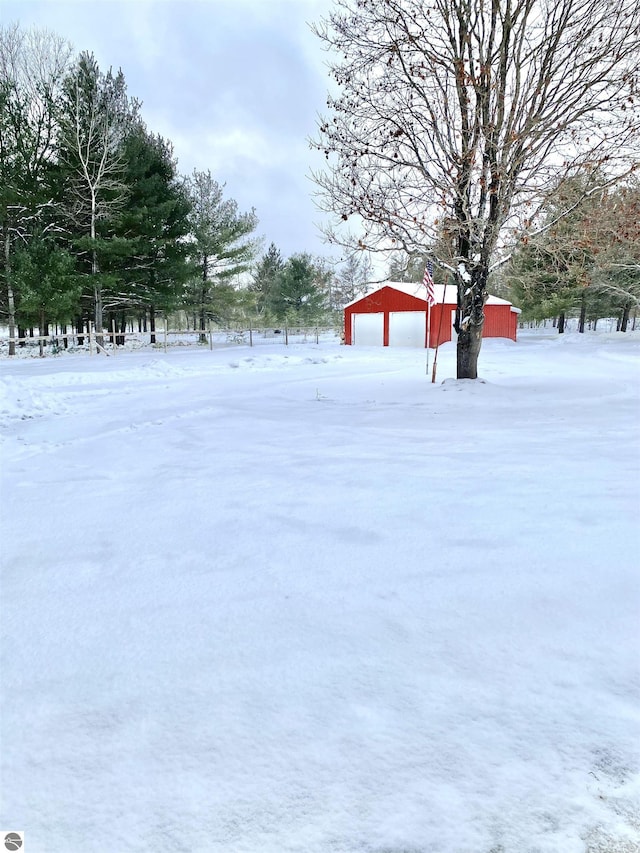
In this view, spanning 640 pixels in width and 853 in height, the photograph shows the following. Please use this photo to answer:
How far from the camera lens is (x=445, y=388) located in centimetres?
888

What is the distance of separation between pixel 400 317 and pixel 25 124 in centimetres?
1927

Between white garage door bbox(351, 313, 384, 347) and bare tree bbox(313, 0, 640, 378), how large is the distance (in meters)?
18.3

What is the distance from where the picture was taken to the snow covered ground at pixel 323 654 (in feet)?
4.00

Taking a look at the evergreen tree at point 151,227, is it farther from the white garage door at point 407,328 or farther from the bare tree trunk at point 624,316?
the bare tree trunk at point 624,316

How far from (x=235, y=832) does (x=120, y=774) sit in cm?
38

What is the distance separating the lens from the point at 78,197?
69.1 ft

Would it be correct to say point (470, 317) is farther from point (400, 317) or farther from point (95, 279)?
point (400, 317)

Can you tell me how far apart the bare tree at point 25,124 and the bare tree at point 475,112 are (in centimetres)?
1665

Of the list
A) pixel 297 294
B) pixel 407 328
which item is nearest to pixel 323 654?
pixel 407 328

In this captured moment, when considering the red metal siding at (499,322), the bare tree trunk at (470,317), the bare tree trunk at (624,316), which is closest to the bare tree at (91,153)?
the bare tree trunk at (470,317)

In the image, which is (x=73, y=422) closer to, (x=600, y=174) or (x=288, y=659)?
Answer: (x=288, y=659)

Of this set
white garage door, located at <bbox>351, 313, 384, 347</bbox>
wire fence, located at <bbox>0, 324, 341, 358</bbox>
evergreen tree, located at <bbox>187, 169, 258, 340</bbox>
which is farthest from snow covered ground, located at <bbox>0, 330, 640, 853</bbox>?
evergreen tree, located at <bbox>187, 169, 258, 340</bbox>

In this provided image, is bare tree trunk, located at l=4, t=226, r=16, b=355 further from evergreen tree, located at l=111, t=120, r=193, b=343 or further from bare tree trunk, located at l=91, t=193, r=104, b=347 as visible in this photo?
evergreen tree, located at l=111, t=120, r=193, b=343

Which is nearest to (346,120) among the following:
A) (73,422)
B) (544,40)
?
(544,40)
